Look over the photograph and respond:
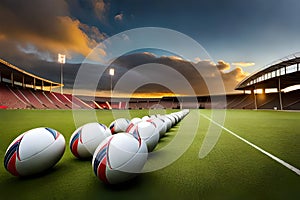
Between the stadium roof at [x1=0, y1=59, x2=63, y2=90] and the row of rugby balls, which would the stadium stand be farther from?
the row of rugby balls

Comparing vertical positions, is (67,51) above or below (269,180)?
above

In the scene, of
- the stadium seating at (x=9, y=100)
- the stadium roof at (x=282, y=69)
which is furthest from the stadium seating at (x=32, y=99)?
the stadium roof at (x=282, y=69)

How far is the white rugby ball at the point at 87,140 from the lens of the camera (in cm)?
420

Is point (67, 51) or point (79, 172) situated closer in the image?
point (79, 172)

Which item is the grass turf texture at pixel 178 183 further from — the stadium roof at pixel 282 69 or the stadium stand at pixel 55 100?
the stadium stand at pixel 55 100

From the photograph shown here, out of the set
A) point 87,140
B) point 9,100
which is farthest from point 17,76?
point 87,140

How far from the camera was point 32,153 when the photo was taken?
126 inches

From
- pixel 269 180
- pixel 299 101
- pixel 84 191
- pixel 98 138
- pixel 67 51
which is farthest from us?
pixel 67 51

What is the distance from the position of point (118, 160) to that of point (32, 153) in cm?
157

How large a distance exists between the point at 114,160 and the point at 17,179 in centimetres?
179

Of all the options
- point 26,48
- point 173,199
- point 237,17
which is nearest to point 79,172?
point 173,199

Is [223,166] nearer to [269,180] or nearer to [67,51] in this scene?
[269,180]

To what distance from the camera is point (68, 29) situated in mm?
31938

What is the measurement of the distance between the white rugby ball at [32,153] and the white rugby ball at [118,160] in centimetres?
106
